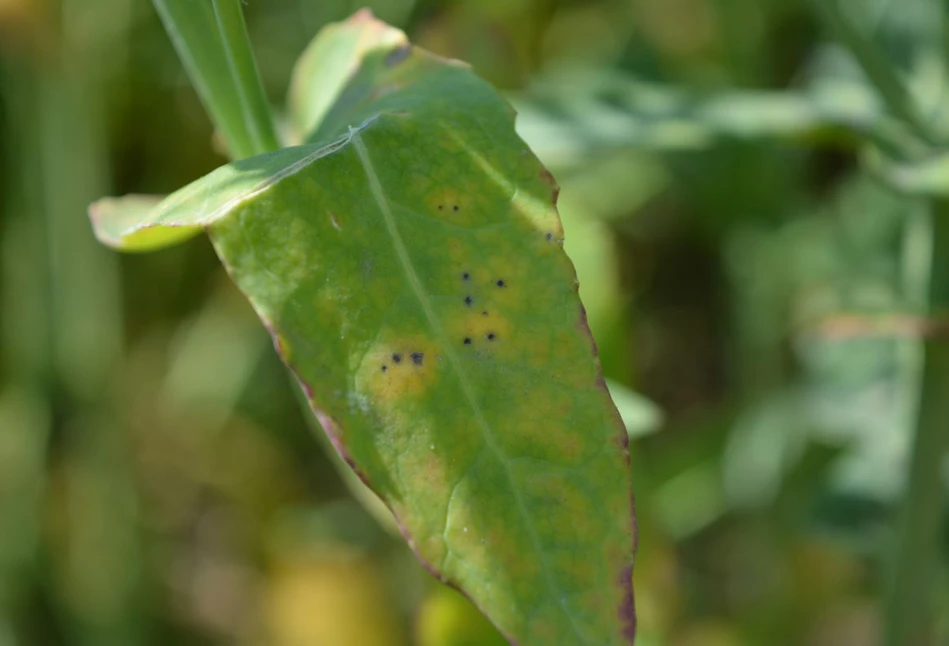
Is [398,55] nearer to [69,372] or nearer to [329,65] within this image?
[329,65]

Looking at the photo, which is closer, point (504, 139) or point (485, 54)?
point (504, 139)

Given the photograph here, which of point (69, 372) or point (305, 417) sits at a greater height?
point (305, 417)

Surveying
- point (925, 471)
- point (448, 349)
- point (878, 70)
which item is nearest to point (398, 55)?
point (448, 349)

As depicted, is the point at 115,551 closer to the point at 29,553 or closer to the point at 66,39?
the point at 29,553

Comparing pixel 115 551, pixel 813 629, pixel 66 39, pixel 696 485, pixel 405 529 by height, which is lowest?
pixel 813 629

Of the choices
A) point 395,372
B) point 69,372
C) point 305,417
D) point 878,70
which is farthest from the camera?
point 69,372

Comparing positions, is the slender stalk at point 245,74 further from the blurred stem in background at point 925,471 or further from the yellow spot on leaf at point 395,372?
the blurred stem in background at point 925,471

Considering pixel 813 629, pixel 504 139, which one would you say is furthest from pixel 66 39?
pixel 813 629

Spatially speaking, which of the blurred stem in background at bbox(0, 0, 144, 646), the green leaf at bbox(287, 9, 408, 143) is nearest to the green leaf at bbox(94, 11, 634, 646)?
the green leaf at bbox(287, 9, 408, 143)
